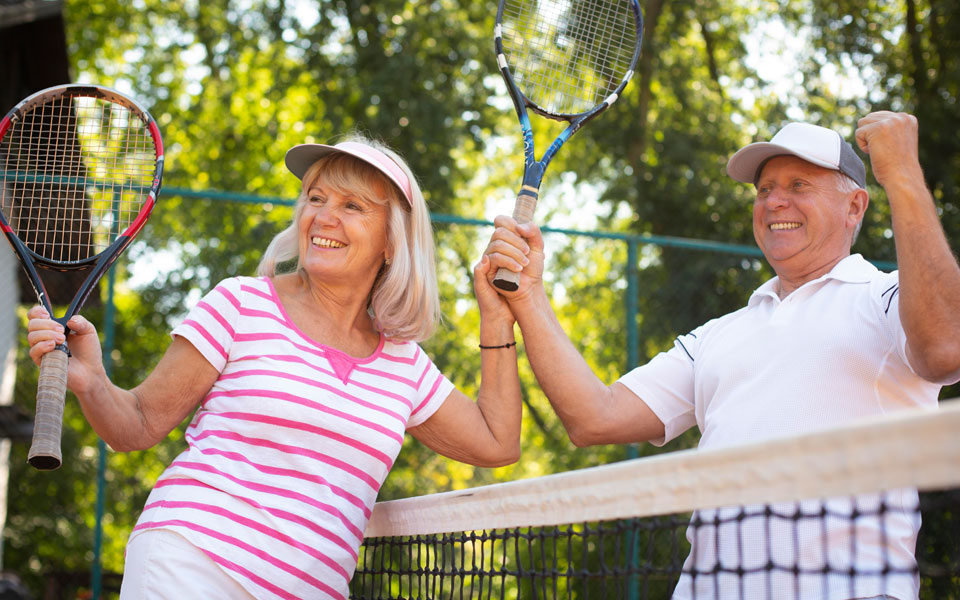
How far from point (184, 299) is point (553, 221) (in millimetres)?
4890

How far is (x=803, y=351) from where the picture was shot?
93.0 inches

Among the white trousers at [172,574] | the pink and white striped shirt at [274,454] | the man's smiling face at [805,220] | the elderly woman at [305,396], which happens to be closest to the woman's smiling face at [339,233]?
the elderly woman at [305,396]

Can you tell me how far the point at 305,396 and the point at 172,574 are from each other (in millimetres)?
476

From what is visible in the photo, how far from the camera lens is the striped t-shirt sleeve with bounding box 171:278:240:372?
2.36 metres

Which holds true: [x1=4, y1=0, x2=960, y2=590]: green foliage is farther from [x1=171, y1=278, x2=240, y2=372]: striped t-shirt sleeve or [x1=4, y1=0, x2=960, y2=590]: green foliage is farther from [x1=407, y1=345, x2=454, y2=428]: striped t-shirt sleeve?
[x1=171, y1=278, x2=240, y2=372]: striped t-shirt sleeve

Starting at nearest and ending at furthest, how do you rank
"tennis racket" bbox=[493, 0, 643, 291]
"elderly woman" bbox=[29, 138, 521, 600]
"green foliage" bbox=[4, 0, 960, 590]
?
1. "elderly woman" bbox=[29, 138, 521, 600]
2. "tennis racket" bbox=[493, 0, 643, 291]
3. "green foliage" bbox=[4, 0, 960, 590]

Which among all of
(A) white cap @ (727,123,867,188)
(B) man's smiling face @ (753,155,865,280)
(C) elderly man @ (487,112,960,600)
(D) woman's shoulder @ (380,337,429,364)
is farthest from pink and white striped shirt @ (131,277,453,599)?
(A) white cap @ (727,123,867,188)

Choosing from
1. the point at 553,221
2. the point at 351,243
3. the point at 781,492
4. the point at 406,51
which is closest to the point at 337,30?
the point at 406,51

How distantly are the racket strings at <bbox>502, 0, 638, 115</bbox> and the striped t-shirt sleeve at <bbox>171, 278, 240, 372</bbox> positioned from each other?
4.02 ft

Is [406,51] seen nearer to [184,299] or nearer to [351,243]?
[184,299]

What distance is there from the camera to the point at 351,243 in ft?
8.59

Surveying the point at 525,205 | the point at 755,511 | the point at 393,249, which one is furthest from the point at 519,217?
the point at 755,511

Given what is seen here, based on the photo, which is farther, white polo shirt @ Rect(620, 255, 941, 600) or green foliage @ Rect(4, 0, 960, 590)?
green foliage @ Rect(4, 0, 960, 590)

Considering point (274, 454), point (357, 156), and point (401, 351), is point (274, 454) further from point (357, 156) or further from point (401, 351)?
point (357, 156)
